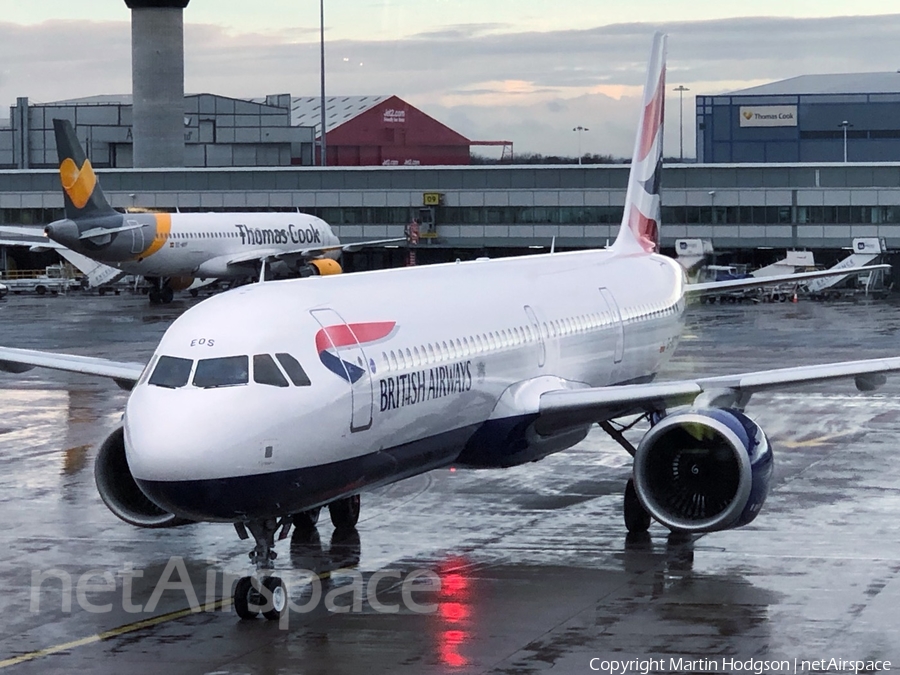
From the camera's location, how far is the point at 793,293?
72.8 meters

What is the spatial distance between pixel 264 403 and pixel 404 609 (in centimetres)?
296

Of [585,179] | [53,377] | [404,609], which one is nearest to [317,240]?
[585,179]

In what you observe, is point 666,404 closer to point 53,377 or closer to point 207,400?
point 207,400

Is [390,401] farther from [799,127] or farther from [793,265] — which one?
[799,127]

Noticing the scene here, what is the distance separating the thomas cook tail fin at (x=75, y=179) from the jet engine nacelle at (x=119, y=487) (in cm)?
4956

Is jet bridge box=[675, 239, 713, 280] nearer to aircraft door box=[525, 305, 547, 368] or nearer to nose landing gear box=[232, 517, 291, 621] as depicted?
aircraft door box=[525, 305, 547, 368]

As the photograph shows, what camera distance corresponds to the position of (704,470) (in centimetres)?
1788

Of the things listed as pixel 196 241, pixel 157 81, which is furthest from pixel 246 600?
pixel 157 81

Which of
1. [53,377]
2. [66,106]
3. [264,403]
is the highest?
[66,106]

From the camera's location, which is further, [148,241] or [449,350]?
[148,241]

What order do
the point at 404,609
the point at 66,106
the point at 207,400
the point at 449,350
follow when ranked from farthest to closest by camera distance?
1. the point at 66,106
2. the point at 449,350
3. the point at 404,609
4. the point at 207,400

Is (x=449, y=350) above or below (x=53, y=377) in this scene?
above

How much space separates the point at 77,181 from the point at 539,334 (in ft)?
162

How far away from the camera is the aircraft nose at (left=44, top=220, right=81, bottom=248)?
65188 millimetres
